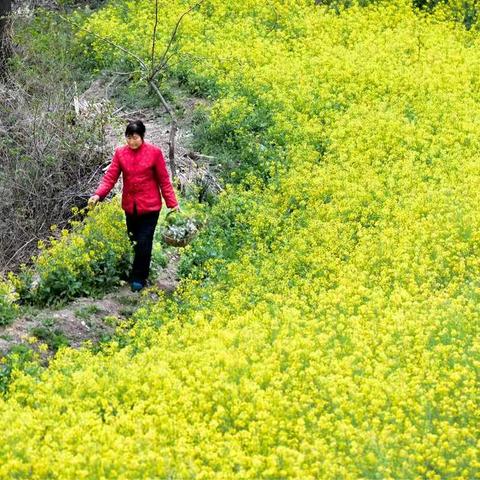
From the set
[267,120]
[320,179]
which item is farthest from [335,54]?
[320,179]

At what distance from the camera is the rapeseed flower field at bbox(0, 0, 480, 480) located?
25.2 ft

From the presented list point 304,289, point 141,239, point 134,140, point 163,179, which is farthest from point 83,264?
point 304,289

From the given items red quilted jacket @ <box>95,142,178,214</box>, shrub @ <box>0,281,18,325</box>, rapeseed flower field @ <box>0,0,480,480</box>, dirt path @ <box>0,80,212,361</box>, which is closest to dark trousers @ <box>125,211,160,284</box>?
red quilted jacket @ <box>95,142,178,214</box>

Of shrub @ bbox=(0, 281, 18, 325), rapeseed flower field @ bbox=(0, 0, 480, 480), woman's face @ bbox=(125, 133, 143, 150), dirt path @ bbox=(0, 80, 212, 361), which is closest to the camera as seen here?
rapeseed flower field @ bbox=(0, 0, 480, 480)

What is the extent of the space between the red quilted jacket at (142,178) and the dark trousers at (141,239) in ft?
0.36

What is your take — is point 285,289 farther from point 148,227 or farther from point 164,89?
point 164,89

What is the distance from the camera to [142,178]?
10883mm

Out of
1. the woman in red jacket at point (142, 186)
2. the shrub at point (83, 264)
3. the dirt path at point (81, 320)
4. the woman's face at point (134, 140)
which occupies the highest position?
the woman's face at point (134, 140)

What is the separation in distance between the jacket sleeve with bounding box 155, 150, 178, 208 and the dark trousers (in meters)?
0.20

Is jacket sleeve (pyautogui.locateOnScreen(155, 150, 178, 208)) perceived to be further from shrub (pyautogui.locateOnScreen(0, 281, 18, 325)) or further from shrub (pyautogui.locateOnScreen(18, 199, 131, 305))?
shrub (pyautogui.locateOnScreen(0, 281, 18, 325))

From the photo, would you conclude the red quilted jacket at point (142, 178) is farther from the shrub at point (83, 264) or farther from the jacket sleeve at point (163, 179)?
the shrub at point (83, 264)

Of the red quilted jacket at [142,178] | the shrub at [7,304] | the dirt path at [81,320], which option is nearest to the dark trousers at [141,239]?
the red quilted jacket at [142,178]

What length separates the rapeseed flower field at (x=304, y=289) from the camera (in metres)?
7.67

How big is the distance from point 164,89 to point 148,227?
5.35m
